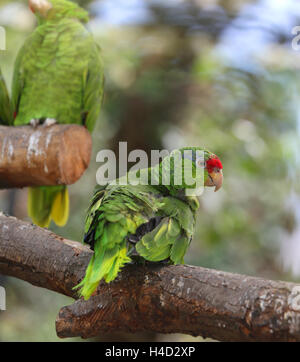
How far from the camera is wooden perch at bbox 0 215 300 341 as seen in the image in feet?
3.60

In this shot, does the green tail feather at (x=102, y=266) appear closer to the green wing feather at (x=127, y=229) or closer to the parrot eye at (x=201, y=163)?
the green wing feather at (x=127, y=229)

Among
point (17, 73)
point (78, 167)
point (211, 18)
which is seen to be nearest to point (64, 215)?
point (78, 167)

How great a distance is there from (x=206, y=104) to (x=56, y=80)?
72.2 inches

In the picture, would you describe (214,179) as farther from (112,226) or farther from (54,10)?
(54,10)

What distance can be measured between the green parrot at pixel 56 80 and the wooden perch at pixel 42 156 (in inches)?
11.6

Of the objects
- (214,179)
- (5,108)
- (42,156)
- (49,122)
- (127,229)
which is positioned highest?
(5,108)

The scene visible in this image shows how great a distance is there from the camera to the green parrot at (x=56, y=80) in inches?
93.8

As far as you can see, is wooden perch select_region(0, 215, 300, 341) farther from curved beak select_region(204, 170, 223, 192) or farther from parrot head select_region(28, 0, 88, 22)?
parrot head select_region(28, 0, 88, 22)

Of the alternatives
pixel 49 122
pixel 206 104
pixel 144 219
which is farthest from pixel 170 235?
pixel 206 104

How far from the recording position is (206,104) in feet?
12.8

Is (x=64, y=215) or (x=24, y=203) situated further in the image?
(x=24, y=203)

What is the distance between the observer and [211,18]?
143 inches

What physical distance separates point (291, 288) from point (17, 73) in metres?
1.98
